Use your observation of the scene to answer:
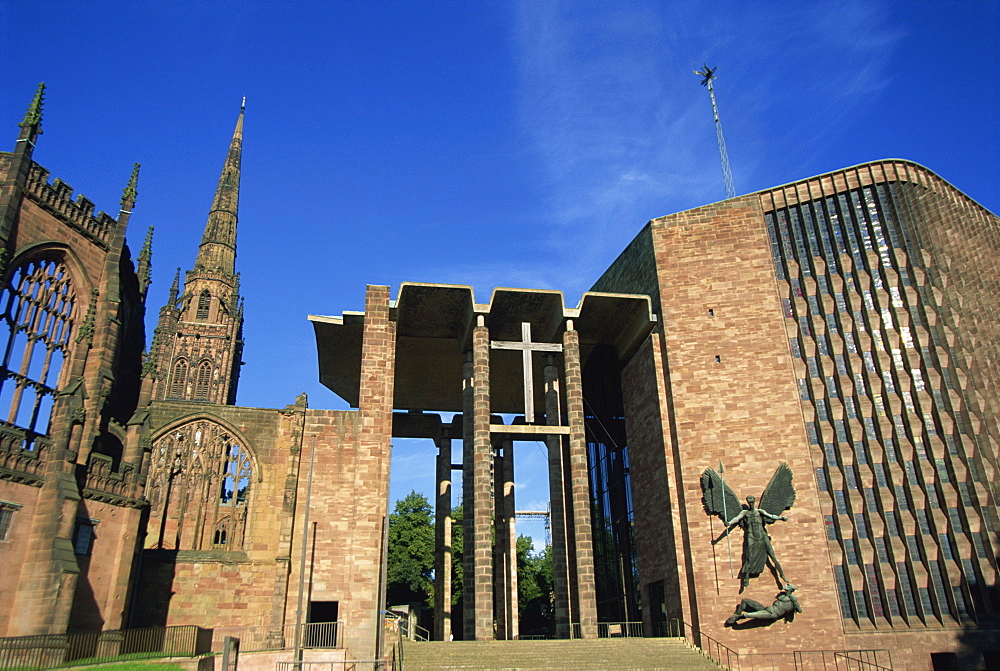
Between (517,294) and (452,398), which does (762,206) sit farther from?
(452,398)

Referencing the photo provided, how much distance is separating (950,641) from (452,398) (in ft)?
78.8

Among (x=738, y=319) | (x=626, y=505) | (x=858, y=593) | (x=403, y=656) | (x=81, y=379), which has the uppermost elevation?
(x=738, y=319)

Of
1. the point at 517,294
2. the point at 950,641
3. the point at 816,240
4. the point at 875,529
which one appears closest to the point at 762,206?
the point at 816,240

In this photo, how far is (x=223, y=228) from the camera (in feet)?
234

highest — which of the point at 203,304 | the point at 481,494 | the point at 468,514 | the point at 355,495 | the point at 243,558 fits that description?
the point at 203,304

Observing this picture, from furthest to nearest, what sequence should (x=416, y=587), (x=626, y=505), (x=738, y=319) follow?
(x=416, y=587) < (x=626, y=505) < (x=738, y=319)

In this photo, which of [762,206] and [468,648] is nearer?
[468,648]

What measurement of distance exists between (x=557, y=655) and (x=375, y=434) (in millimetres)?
10105

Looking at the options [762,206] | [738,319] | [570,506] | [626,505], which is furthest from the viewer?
[570,506]

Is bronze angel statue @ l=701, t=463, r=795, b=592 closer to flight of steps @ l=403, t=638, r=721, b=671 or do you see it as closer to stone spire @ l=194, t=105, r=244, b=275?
flight of steps @ l=403, t=638, r=721, b=671

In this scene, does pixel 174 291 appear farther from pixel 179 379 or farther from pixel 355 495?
pixel 355 495

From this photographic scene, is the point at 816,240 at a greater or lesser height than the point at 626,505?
greater

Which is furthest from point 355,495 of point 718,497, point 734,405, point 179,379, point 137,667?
point 179,379

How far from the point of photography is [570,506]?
113 feet
